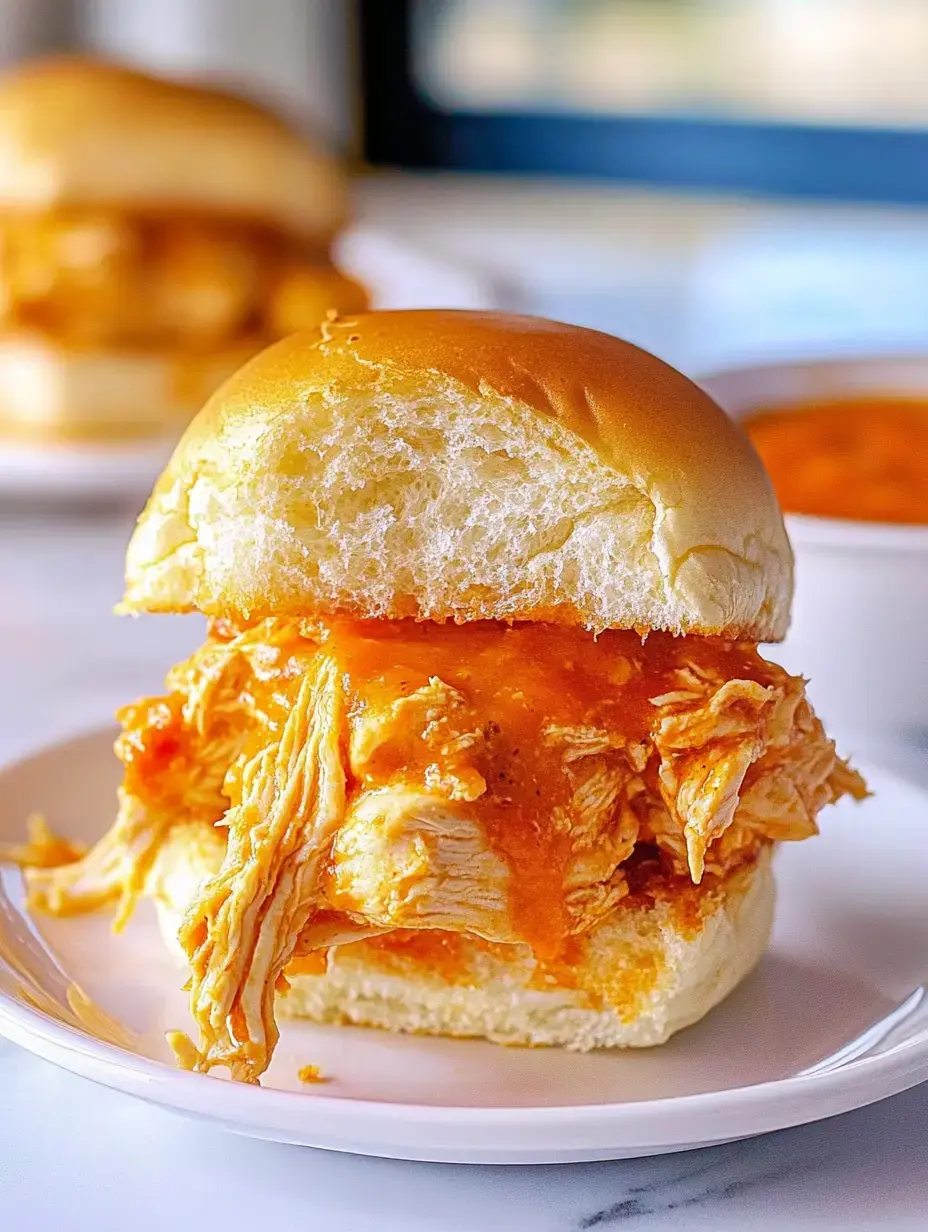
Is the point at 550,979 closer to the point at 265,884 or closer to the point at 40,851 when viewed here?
the point at 265,884

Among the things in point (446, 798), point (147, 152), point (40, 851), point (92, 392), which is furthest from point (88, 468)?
point (446, 798)

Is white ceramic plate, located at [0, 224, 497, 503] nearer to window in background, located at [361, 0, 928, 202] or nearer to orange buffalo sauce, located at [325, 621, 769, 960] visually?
orange buffalo sauce, located at [325, 621, 769, 960]

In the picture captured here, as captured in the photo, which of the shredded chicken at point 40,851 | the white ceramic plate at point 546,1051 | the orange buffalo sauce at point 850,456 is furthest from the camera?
the orange buffalo sauce at point 850,456

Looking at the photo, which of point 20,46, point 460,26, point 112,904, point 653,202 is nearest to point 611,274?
point 653,202

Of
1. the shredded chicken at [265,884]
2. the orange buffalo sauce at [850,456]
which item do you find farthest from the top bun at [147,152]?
the shredded chicken at [265,884]

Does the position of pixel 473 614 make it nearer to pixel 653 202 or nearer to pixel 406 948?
pixel 406 948

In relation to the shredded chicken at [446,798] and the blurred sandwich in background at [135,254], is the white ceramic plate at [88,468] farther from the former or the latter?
the shredded chicken at [446,798]
